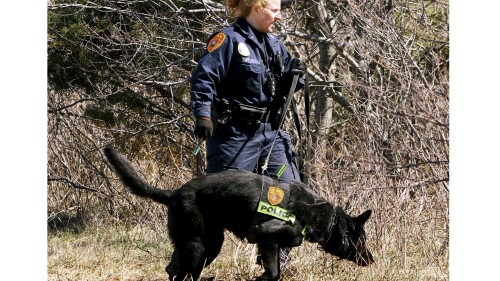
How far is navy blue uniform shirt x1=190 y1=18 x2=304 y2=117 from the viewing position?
15.4 feet

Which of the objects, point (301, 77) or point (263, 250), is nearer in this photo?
point (263, 250)

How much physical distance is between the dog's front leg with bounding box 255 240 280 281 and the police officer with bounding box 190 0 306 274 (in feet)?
1.88

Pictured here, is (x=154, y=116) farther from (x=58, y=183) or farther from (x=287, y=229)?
(x=287, y=229)

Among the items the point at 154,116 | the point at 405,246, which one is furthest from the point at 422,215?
the point at 154,116

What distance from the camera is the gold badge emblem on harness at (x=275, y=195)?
4676 mm

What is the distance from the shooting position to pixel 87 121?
341 inches

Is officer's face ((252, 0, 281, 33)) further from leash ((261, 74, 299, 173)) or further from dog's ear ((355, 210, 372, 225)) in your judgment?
dog's ear ((355, 210, 372, 225))

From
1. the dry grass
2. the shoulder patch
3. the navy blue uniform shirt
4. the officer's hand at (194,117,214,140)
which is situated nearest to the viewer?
the officer's hand at (194,117,214,140)

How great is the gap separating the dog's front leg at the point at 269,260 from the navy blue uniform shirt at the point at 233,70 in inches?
35.8

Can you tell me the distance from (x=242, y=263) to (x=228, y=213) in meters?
0.99

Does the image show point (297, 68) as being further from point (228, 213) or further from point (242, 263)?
point (242, 263)

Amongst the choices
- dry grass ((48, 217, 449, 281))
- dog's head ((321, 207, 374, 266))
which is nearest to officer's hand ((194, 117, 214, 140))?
dog's head ((321, 207, 374, 266))

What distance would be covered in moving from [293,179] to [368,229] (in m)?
1.01

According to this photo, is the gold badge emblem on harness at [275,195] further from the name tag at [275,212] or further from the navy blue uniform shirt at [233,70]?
the navy blue uniform shirt at [233,70]
